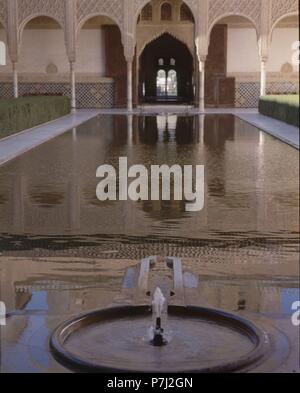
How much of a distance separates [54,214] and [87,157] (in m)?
4.61

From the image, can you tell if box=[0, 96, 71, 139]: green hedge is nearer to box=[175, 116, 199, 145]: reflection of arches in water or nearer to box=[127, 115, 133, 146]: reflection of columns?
box=[127, 115, 133, 146]: reflection of columns

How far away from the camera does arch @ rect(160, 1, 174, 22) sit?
26188mm

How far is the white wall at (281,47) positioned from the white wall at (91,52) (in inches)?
253

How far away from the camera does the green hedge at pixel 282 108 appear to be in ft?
52.4

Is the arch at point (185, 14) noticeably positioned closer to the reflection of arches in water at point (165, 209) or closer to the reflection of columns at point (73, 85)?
the reflection of columns at point (73, 85)

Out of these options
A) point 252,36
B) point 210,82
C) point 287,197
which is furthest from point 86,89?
point 287,197

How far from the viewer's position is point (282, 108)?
17750mm

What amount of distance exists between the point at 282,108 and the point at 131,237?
502 inches

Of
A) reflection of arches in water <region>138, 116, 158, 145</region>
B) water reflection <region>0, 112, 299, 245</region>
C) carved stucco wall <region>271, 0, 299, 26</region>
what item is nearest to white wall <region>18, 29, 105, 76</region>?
reflection of arches in water <region>138, 116, 158, 145</region>

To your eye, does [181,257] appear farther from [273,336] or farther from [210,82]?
[210,82]

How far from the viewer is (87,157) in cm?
1124
